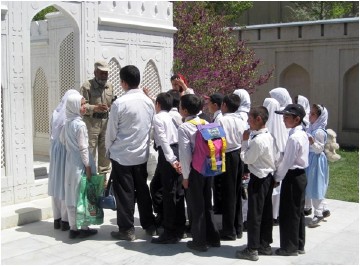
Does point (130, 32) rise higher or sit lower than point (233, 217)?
higher

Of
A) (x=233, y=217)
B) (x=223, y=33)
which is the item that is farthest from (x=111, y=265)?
Answer: (x=223, y=33)

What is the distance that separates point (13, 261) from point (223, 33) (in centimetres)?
823

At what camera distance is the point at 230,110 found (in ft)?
18.3

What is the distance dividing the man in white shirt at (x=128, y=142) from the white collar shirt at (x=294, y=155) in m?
1.51

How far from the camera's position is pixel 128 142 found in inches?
210

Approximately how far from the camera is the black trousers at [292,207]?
194 inches

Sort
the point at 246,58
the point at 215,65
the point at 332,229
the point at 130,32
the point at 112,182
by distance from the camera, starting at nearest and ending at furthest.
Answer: the point at 112,182
the point at 332,229
the point at 130,32
the point at 215,65
the point at 246,58

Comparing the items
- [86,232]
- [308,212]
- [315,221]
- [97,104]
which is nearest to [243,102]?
[315,221]

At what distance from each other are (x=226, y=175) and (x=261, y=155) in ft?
2.43

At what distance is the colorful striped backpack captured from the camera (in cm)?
489

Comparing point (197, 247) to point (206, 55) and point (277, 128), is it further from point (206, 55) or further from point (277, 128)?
point (206, 55)

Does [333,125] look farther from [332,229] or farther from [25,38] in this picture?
[25,38]

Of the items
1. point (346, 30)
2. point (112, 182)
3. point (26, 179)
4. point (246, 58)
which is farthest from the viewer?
point (346, 30)

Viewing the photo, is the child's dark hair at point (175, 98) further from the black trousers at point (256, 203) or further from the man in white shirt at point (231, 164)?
the black trousers at point (256, 203)
